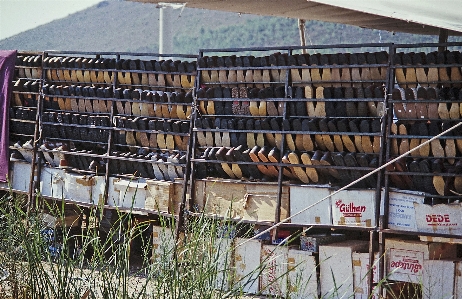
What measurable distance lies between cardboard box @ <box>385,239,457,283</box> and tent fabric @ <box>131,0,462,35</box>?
5.63 feet

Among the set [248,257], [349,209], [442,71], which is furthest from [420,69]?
[248,257]

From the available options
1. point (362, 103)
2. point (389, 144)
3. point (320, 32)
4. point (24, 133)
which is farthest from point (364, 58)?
point (320, 32)

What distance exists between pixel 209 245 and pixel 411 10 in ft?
7.49

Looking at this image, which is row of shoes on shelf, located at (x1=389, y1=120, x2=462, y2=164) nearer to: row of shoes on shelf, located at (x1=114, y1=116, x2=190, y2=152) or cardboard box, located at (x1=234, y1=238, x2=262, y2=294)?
cardboard box, located at (x1=234, y1=238, x2=262, y2=294)

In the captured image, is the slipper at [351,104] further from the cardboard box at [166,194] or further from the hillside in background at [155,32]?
the hillside in background at [155,32]

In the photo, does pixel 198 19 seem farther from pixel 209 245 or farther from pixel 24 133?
pixel 209 245

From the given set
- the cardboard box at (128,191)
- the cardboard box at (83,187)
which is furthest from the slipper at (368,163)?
the cardboard box at (83,187)

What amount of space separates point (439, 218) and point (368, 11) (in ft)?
5.72

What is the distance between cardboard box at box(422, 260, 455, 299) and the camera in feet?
18.7

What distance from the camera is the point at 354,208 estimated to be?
6074 millimetres

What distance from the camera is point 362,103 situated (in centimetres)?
607

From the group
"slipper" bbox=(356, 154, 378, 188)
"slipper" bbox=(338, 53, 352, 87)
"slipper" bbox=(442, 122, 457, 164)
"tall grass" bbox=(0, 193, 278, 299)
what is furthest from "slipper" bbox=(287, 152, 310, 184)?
"tall grass" bbox=(0, 193, 278, 299)

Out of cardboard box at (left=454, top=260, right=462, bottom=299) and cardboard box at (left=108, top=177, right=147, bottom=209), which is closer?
cardboard box at (left=454, top=260, right=462, bottom=299)

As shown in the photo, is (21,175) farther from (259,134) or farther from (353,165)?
(353,165)
